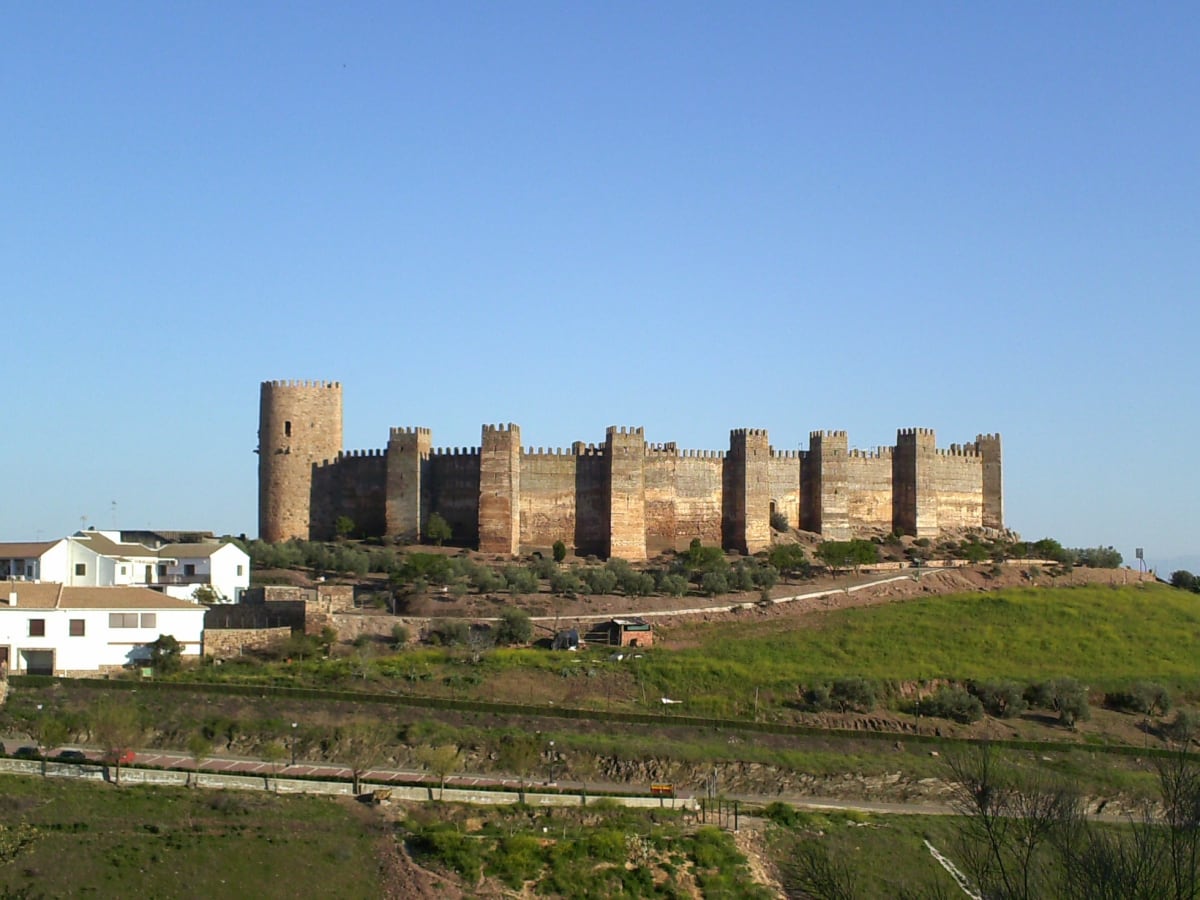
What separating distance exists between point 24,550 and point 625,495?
62.7ft

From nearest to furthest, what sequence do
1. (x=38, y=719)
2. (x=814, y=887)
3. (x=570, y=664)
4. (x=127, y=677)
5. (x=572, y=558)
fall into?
(x=814, y=887)
(x=38, y=719)
(x=127, y=677)
(x=570, y=664)
(x=572, y=558)

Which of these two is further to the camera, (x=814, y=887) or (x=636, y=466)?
(x=636, y=466)

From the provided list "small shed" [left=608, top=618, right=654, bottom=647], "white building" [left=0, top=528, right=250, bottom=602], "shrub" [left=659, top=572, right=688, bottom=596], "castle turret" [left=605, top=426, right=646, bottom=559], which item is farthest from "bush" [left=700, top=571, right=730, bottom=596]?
"white building" [left=0, top=528, right=250, bottom=602]

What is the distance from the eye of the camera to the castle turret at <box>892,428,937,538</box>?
55906 mm

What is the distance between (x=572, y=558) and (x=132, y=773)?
87.4 feet

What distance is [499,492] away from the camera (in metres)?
51.5

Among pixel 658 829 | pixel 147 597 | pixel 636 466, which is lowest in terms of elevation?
pixel 658 829

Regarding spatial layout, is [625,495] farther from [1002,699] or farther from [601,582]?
[1002,699]

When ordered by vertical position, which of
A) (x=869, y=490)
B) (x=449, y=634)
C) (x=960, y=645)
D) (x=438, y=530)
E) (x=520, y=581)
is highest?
(x=869, y=490)

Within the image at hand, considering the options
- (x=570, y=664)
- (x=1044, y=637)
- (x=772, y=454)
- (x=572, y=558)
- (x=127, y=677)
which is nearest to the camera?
(x=127, y=677)

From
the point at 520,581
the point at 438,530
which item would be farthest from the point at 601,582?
A: the point at 438,530

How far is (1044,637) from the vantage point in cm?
4319

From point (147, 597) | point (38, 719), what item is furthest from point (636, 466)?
point (38, 719)

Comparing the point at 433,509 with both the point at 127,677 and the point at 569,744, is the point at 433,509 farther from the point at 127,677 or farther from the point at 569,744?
the point at 569,744
